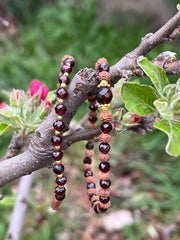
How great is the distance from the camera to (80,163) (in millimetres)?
1912

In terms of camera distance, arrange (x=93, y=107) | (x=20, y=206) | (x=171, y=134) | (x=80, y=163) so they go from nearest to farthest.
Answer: (x=171, y=134), (x=93, y=107), (x=20, y=206), (x=80, y=163)

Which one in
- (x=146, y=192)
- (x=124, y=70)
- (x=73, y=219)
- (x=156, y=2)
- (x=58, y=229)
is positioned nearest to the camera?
(x=124, y=70)

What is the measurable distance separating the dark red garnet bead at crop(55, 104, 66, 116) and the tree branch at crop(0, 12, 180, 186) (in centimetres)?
1

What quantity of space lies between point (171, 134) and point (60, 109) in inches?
6.7

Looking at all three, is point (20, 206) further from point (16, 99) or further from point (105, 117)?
point (105, 117)

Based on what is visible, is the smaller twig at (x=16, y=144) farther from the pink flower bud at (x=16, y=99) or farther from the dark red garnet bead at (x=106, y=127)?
the dark red garnet bead at (x=106, y=127)

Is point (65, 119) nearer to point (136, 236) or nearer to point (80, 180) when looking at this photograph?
point (136, 236)

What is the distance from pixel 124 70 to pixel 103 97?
53 mm

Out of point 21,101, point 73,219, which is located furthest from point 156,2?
point 21,101

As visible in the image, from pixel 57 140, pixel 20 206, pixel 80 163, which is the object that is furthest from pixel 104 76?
pixel 80 163

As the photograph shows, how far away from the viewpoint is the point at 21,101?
1.92 ft

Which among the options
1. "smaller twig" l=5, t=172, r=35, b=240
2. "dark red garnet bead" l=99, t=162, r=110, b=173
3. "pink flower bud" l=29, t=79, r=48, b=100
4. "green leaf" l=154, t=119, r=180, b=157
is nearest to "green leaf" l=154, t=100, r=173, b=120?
"green leaf" l=154, t=119, r=180, b=157

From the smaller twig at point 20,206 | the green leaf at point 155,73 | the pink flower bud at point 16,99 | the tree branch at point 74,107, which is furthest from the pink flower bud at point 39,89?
the smaller twig at point 20,206

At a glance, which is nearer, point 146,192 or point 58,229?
point 58,229
